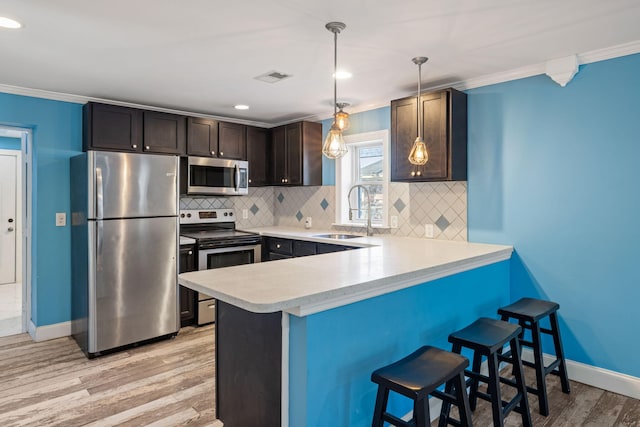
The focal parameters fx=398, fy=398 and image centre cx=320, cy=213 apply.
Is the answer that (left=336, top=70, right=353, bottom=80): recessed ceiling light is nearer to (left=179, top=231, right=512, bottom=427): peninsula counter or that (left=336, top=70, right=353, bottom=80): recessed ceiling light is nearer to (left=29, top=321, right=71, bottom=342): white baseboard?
(left=179, top=231, right=512, bottom=427): peninsula counter

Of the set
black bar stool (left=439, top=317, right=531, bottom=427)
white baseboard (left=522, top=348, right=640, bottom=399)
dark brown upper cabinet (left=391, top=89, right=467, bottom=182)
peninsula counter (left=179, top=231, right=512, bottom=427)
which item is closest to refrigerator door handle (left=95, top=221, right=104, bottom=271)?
peninsula counter (left=179, top=231, right=512, bottom=427)

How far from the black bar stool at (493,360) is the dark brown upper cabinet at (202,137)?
10.7ft

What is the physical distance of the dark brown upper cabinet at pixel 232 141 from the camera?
4512 millimetres

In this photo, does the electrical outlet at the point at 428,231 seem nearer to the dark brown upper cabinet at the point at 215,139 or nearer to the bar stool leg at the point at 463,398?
the bar stool leg at the point at 463,398

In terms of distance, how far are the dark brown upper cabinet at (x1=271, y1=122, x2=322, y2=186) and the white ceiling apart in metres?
0.94

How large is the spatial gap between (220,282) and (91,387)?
1721 mm

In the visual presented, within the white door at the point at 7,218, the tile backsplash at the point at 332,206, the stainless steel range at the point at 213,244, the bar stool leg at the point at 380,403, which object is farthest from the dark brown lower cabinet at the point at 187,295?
the white door at the point at 7,218

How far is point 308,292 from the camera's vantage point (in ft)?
5.33

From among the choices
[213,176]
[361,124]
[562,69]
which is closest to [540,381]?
[562,69]

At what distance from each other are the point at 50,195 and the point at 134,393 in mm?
2105

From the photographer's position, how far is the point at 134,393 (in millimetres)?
2674

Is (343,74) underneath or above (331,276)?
above

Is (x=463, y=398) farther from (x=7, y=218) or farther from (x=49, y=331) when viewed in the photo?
(x=7, y=218)

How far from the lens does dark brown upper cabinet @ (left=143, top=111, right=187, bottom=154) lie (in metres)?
3.94
